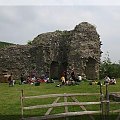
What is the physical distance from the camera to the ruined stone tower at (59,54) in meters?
38.1

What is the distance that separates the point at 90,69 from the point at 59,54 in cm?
397

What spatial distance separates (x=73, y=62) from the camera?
3819 centimetres

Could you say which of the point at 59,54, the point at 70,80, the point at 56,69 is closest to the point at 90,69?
the point at 59,54

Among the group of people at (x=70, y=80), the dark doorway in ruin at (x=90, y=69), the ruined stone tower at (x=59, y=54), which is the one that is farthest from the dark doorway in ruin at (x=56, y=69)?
the group of people at (x=70, y=80)

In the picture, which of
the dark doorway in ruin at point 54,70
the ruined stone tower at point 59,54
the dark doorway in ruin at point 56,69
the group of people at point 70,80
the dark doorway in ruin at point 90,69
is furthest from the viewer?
the dark doorway in ruin at point 54,70

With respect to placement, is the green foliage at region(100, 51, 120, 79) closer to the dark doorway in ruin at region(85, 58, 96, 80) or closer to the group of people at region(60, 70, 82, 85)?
the dark doorway in ruin at region(85, 58, 96, 80)

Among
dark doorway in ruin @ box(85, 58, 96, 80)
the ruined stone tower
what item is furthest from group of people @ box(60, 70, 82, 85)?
dark doorway in ruin @ box(85, 58, 96, 80)

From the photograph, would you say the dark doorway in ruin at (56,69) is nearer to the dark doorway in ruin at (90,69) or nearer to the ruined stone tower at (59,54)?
the ruined stone tower at (59,54)

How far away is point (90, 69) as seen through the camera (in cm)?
3875

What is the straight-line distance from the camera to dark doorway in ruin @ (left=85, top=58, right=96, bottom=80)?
38.3 m

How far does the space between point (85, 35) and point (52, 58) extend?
4367 mm

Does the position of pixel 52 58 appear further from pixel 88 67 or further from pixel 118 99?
pixel 118 99

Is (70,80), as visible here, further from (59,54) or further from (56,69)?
(56,69)

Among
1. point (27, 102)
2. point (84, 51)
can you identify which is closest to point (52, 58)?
point (84, 51)
